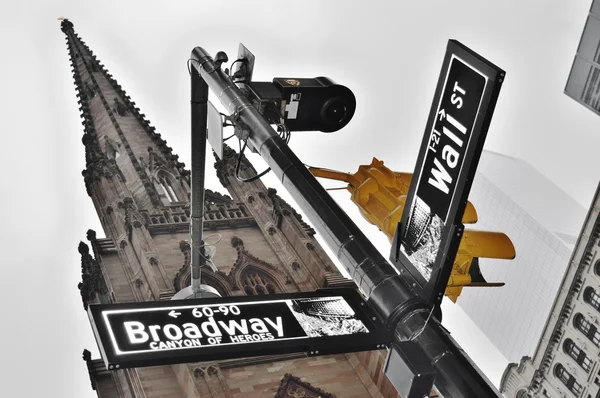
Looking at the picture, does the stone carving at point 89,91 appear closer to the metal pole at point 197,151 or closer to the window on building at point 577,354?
the window on building at point 577,354

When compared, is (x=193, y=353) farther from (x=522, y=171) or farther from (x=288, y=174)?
(x=522, y=171)

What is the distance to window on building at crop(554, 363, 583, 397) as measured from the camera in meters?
48.8

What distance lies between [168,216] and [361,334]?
3826cm

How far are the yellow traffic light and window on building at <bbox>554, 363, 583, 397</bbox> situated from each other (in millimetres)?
29975

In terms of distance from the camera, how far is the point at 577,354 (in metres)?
49.1

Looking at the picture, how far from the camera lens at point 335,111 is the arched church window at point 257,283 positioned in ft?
85.3

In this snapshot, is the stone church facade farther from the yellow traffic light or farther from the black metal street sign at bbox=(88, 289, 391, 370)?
the black metal street sign at bbox=(88, 289, 391, 370)

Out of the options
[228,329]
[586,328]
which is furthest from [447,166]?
[586,328]

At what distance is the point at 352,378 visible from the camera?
115 feet

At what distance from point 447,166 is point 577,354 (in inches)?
1729

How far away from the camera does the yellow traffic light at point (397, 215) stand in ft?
53.4

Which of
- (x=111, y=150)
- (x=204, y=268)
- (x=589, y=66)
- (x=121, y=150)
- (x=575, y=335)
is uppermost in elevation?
(x=111, y=150)

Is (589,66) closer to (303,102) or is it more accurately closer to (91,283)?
(91,283)

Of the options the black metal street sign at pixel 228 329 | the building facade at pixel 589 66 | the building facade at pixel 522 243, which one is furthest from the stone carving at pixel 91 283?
the black metal street sign at pixel 228 329
